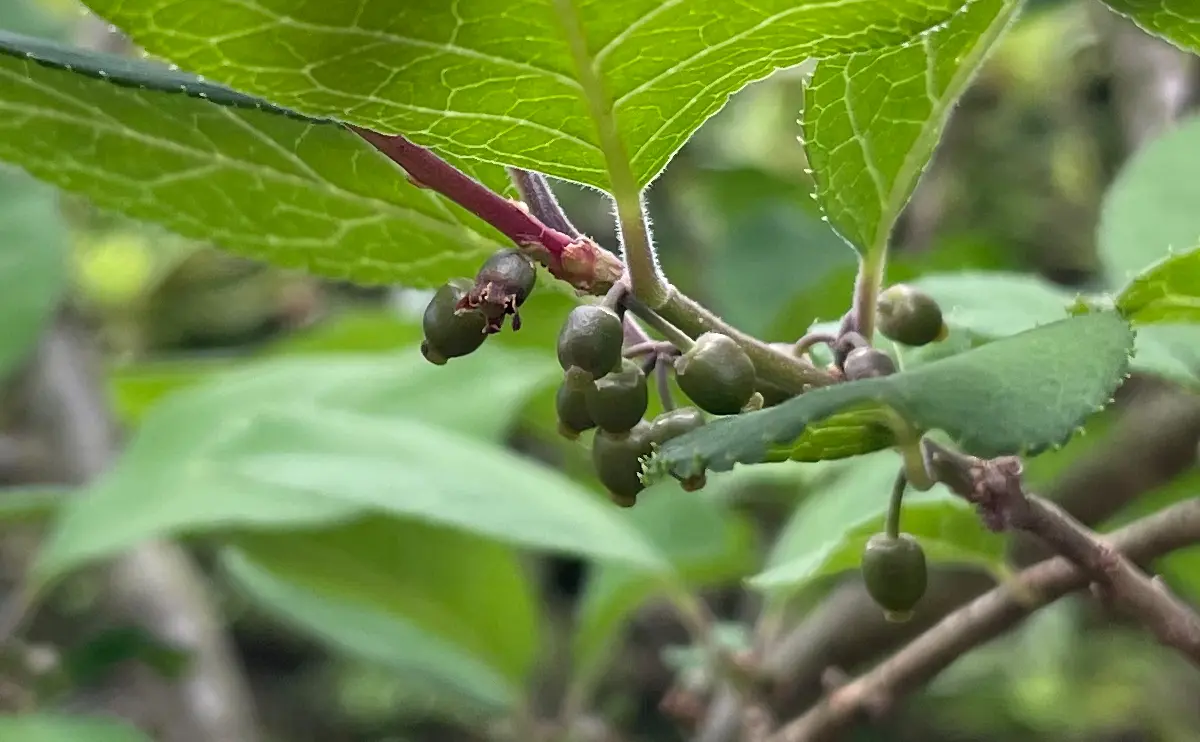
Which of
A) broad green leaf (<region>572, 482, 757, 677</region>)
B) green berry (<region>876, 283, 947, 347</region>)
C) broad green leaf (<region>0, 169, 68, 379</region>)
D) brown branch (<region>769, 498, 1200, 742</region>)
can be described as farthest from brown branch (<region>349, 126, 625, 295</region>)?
broad green leaf (<region>0, 169, 68, 379</region>)

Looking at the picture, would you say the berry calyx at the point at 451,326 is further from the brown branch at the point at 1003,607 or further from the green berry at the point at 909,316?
the brown branch at the point at 1003,607

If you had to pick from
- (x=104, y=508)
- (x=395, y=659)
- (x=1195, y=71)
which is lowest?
(x=395, y=659)

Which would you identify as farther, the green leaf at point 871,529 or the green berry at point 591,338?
the green leaf at point 871,529

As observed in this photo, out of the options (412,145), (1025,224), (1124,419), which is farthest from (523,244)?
(1025,224)

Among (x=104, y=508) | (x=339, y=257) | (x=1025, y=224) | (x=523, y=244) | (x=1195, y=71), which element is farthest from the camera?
(x=1025, y=224)

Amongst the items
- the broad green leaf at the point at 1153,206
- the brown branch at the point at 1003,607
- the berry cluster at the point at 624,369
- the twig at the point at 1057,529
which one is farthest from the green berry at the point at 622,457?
the broad green leaf at the point at 1153,206

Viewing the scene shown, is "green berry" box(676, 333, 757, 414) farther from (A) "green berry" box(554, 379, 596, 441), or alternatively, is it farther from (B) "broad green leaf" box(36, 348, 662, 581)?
(B) "broad green leaf" box(36, 348, 662, 581)

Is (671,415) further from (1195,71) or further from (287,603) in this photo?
(1195,71)
